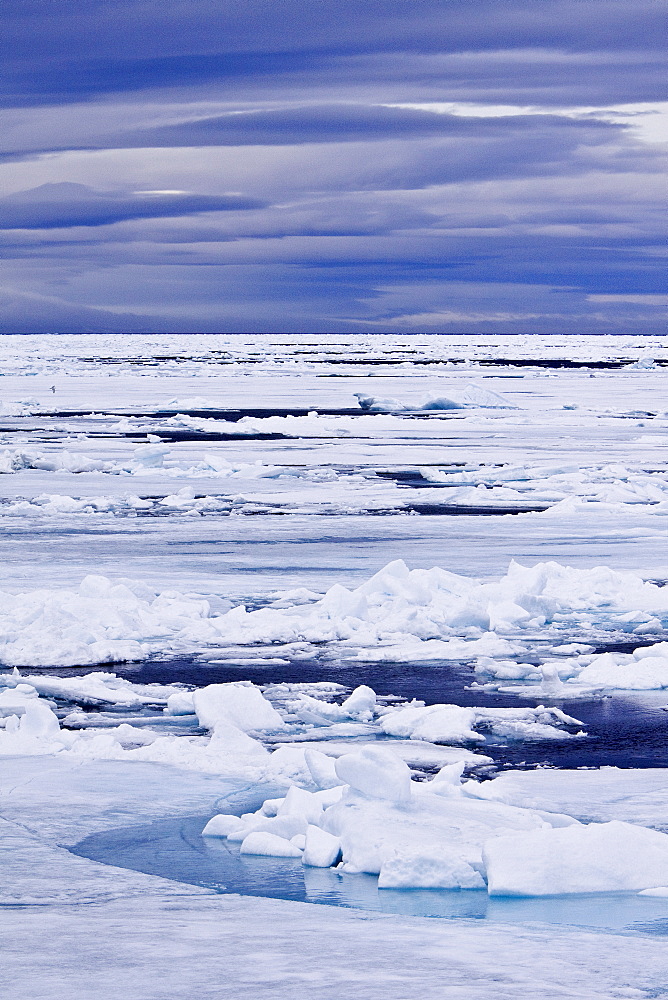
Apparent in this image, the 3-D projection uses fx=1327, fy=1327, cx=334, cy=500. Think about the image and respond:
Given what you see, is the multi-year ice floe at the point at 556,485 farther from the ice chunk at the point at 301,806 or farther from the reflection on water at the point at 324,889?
the reflection on water at the point at 324,889

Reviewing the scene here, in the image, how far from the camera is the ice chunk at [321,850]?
12.6ft

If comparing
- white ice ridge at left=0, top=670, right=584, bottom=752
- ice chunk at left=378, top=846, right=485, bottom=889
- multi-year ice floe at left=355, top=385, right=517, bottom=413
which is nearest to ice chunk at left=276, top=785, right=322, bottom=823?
ice chunk at left=378, top=846, right=485, bottom=889

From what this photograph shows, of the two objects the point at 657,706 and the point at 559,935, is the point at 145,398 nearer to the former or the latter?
the point at 657,706

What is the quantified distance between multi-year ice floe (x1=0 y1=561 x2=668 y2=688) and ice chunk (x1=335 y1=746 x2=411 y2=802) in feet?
7.87

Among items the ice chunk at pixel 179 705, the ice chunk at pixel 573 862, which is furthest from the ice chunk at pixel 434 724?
the ice chunk at pixel 573 862

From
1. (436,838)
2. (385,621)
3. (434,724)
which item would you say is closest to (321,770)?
(436,838)

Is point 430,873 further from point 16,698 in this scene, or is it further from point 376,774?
point 16,698

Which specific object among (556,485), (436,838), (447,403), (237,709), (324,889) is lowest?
(324,889)

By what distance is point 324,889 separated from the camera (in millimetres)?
3664

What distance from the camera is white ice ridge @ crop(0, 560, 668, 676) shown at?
6.76 meters

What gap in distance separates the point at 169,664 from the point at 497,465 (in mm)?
11170

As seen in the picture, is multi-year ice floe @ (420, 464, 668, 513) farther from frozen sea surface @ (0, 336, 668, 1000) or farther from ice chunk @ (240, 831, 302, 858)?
ice chunk @ (240, 831, 302, 858)

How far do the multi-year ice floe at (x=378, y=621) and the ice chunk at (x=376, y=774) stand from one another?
94.5 inches

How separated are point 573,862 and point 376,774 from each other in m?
0.71
